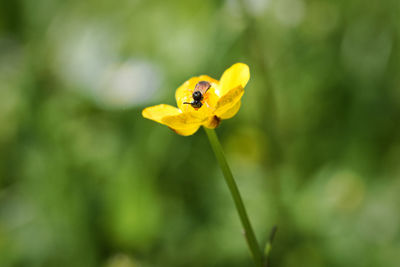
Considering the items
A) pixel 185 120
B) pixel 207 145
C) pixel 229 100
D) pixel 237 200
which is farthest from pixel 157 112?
pixel 207 145

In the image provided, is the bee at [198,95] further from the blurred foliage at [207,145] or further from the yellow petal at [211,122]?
the blurred foliage at [207,145]

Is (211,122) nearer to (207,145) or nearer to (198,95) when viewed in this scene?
(198,95)

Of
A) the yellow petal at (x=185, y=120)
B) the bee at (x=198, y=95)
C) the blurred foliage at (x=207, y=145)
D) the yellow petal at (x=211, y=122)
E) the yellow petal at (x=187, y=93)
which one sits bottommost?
the yellow petal at (x=211, y=122)

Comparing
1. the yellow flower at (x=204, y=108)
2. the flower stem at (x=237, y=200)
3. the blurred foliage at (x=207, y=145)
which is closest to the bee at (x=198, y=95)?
the yellow flower at (x=204, y=108)

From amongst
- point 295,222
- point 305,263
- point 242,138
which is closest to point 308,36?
point 242,138

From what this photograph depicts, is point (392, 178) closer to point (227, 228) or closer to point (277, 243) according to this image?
point (277, 243)
